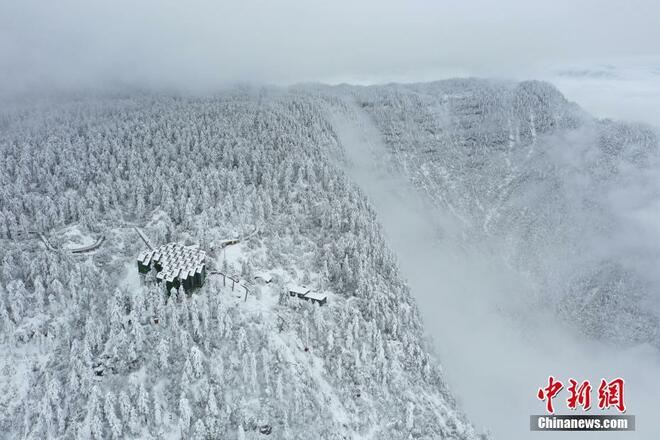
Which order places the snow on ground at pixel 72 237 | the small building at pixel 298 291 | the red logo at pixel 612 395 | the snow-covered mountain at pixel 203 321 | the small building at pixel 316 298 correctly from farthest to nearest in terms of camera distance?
the snow on ground at pixel 72 237
the small building at pixel 298 291
the small building at pixel 316 298
the red logo at pixel 612 395
the snow-covered mountain at pixel 203 321

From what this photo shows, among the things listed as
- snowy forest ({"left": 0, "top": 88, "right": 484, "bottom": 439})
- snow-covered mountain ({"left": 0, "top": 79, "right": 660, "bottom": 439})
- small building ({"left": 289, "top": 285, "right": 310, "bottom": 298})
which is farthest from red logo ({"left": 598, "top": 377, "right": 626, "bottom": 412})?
small building ({"left": 289, "top": 285, "right": 310, "bottom": 298})

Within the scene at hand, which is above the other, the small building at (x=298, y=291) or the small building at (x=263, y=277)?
the small building at (x=263, y=277)

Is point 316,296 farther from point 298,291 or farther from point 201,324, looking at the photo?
point 201,324

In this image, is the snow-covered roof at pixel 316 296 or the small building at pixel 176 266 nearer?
the small building at pixel 176 266

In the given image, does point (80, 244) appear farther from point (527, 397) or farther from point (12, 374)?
point (527, 397)

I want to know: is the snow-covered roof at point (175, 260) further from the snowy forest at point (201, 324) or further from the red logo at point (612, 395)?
the red logo at point (612, 395)

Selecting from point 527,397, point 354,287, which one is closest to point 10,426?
point 354,287

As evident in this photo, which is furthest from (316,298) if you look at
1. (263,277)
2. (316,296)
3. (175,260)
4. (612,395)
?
(612,395)

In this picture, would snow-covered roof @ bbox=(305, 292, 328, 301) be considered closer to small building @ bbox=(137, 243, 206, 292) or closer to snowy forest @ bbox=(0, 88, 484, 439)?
snowy forest @ bbox=(0, 88, 484, 439)

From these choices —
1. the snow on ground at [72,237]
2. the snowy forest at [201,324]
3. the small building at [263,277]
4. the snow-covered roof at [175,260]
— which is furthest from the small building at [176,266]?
the snow on ground at [72,237]
